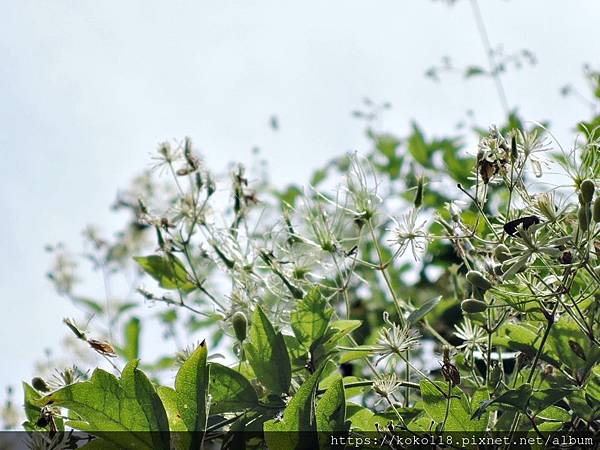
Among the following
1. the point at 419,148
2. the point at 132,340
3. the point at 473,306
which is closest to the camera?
the point at 473,306

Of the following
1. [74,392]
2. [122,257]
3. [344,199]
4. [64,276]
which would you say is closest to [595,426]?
[344,199]

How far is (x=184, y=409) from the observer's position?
0.77 m

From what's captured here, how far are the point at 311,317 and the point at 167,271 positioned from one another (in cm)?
38

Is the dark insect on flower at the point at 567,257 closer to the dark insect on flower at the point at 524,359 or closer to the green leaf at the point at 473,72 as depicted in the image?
the dark insect on flower at the point at 524,359

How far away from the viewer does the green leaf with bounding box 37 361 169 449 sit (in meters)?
0.77

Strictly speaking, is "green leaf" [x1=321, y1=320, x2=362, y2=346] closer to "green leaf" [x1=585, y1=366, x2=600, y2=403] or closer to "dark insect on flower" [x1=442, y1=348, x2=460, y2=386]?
"dark insect on flower" [x1=442, y1=348, x2=460, y2=386]

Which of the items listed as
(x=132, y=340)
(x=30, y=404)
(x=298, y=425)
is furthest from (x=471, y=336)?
(x=132, y=340)

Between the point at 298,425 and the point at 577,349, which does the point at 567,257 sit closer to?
the point at 577,349

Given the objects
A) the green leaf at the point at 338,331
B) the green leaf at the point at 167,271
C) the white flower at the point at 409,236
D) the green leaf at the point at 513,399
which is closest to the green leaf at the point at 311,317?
the green leaf at the point at 338,331

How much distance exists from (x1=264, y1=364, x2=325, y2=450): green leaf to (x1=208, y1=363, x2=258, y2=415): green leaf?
0.30 feet

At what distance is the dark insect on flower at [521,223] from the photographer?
0.75m

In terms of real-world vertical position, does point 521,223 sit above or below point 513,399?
above

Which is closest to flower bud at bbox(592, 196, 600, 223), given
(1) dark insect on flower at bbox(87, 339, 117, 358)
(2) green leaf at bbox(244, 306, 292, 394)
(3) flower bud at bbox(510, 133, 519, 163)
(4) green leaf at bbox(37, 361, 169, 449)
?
(3) flower bud at bbox(510, 133, 519, 163)

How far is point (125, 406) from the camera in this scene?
30.5 inches
